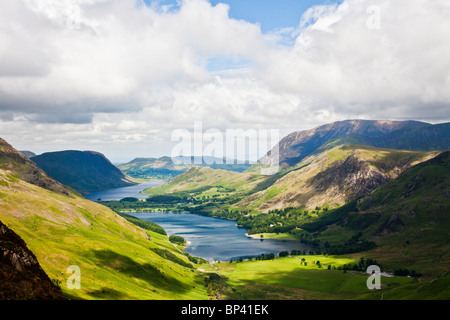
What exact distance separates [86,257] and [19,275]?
70.3m

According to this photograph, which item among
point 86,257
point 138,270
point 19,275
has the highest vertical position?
point 19,275

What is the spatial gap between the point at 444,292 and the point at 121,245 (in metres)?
140

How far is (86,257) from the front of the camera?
122 meters

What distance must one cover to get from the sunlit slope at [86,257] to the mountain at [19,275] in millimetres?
17639

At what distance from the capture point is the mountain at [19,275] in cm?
5022

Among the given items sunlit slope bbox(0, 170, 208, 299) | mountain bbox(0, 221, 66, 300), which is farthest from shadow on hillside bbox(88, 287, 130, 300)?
A: mountain bbox(0, 221, 66, 300)

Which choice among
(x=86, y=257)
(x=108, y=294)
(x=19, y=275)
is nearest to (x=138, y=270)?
(x=86, y=257)

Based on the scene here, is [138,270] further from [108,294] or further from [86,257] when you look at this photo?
[108,294]
